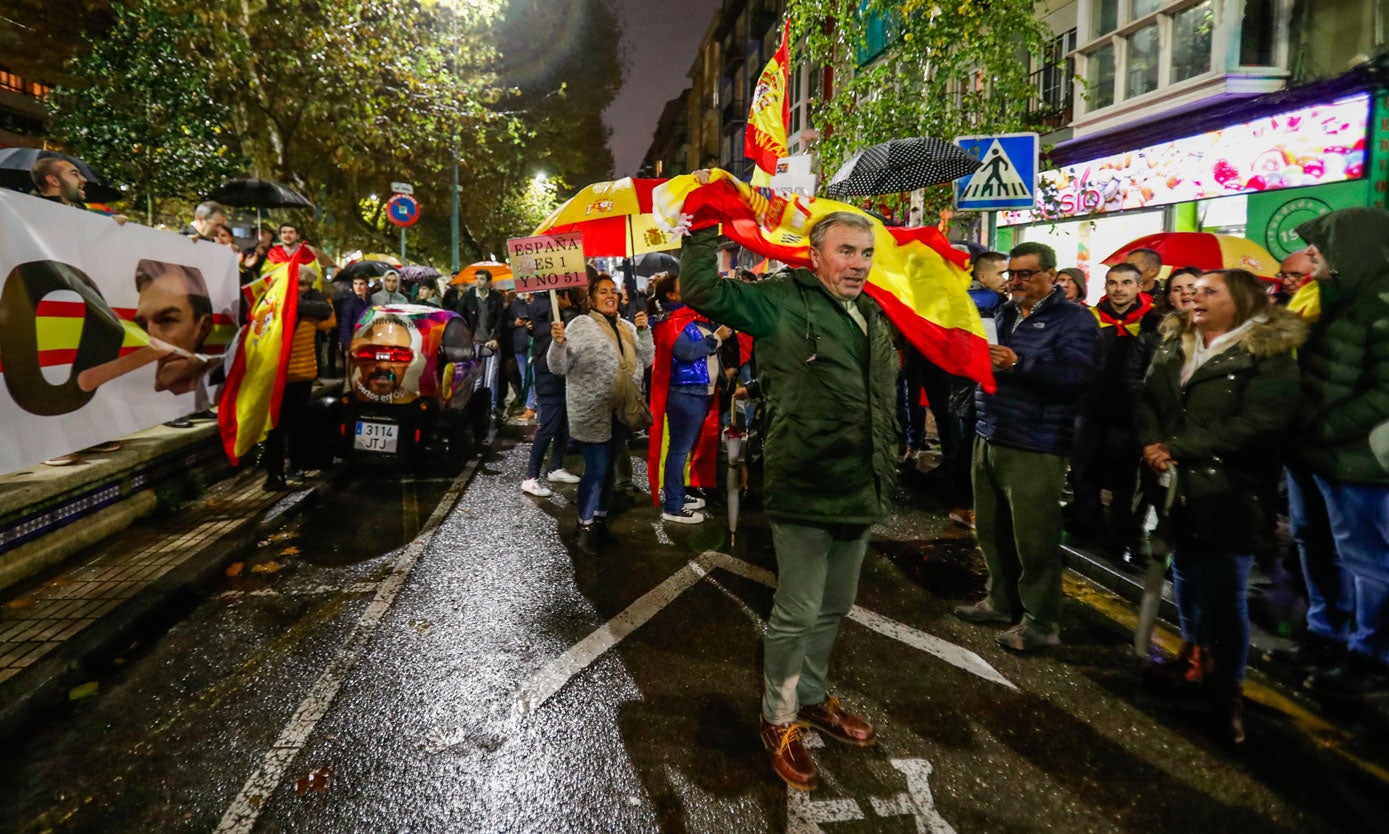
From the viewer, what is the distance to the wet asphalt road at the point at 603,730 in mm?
2635

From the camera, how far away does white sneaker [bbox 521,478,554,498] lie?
6.97 metres

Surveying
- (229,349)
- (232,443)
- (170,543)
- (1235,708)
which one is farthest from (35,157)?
(1235,708)

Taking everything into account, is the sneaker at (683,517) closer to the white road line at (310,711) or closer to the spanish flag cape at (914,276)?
the white road line at (310,711)

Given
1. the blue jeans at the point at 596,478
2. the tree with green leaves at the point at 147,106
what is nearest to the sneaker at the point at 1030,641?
the blue jeans at the point at 596,478

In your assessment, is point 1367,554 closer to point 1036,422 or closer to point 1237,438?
point 1237,438

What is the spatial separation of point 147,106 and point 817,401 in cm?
1291

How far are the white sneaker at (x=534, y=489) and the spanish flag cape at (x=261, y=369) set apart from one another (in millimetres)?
2267

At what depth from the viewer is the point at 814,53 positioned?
11.8 m

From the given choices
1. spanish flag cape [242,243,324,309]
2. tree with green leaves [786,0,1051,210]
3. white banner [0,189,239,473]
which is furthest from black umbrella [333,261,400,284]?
tree with green leaves [786,0,1051,210]

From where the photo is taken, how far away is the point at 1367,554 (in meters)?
3.38

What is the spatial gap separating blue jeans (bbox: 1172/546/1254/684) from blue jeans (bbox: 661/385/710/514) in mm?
3488

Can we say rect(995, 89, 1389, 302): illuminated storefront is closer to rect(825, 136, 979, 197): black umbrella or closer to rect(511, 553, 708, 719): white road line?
rect(825, 136, 979, 197): black umbrella

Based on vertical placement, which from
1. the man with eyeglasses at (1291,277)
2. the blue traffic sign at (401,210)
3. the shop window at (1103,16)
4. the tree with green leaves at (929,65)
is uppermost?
the shop window at (1103,16)

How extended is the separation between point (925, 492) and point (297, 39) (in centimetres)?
1320
